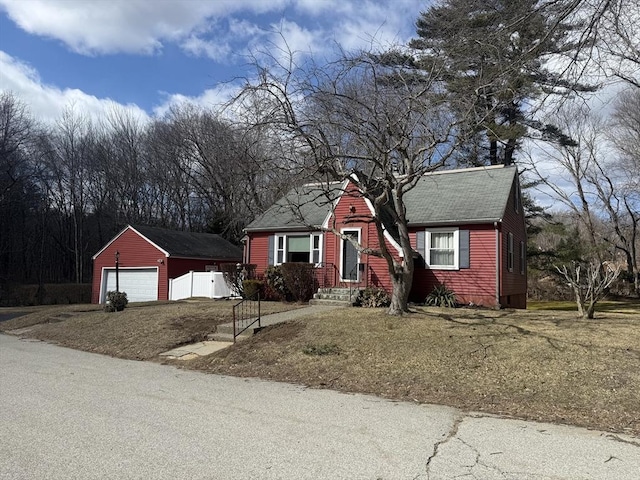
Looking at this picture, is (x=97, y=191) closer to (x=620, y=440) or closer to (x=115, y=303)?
(x=115, y=303)

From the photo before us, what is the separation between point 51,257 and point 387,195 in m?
41.7

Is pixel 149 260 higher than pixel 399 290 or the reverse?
higher

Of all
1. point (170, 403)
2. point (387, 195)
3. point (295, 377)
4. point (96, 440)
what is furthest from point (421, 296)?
point (96, 440)

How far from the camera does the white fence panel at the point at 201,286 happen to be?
2242 centimetres

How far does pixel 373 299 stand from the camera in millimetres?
16438

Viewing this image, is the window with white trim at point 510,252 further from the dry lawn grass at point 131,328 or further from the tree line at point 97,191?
the tree line at point 97,191

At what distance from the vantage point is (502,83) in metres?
10.7

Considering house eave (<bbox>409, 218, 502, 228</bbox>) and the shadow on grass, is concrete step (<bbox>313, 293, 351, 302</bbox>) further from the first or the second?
the shadow on grass

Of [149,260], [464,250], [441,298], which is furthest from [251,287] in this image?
[149,260]

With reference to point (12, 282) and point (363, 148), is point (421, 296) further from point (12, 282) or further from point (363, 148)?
point (12, 282)

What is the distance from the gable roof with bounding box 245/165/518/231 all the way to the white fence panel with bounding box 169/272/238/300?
9.69 ft

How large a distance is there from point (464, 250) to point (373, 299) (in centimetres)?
374

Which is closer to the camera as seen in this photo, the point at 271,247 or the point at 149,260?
the point at 271,247

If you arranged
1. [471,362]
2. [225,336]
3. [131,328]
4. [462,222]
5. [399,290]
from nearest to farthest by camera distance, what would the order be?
[471,362] → [225,336] → [399,290] → [131,328] → [462,222]
